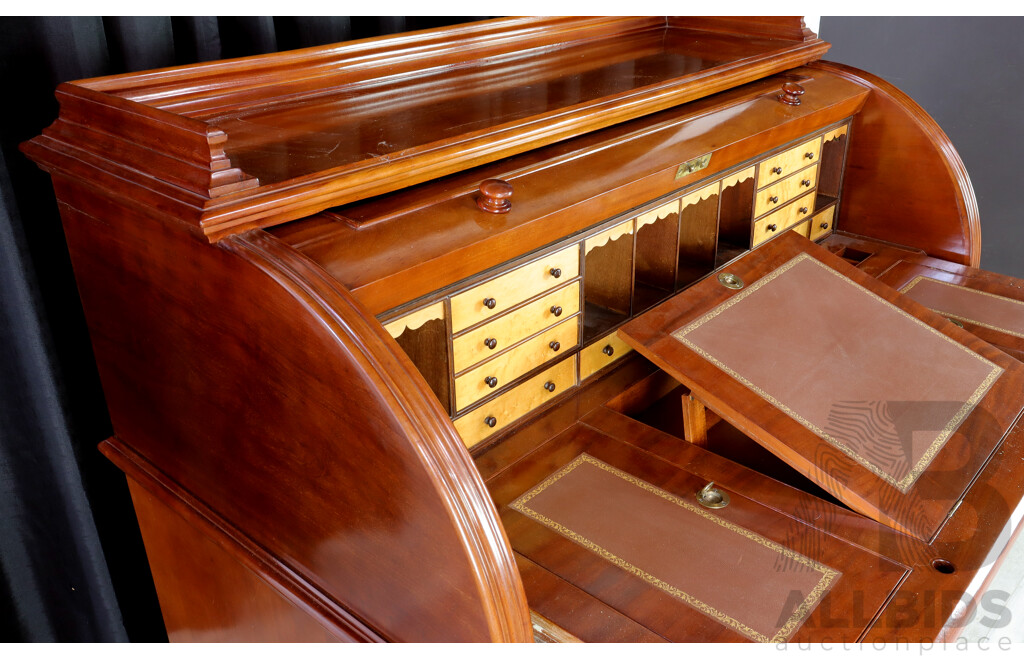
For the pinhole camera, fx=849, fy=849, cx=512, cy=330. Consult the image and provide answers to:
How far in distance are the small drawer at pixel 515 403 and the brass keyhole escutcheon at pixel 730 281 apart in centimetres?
36

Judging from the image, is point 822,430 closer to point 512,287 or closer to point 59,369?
point 512,287

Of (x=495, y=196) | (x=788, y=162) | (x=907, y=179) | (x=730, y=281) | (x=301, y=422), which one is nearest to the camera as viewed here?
(x=301, y=422)

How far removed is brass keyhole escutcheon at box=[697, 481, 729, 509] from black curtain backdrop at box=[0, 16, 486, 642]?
48.9 inches

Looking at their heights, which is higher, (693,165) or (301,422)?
(693,165)

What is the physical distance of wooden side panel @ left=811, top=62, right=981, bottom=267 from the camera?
2.10 metres

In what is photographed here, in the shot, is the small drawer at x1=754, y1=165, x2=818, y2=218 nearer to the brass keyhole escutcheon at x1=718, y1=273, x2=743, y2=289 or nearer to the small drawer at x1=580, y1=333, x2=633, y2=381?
the brass keyhole escutcheon at x1=718, y1=273, x2=743, y2=289

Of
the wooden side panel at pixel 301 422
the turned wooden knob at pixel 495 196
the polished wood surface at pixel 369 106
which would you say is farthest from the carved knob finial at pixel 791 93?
the wooden side panel at pixel 301 422

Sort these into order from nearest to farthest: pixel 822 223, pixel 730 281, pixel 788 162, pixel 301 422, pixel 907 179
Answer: pixel 301 422
pixel 730 281
pixel 788 162
pixel 907 179
pixel 822 223

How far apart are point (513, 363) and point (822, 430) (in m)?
0.53

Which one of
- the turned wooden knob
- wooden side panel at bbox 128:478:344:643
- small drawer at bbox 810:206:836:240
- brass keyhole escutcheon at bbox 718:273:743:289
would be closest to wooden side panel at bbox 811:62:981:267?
small drawer at bbox 810:206:836:240

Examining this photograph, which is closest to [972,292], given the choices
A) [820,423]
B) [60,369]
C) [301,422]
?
[820,423]

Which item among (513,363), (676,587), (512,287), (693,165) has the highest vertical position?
(693,165)

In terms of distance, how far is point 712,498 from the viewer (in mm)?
1365

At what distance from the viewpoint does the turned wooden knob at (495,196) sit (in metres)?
1.27
